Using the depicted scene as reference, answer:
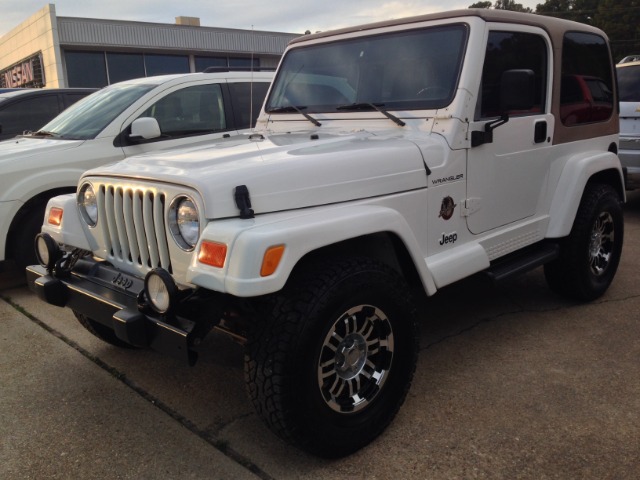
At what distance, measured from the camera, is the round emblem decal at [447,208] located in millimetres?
3062

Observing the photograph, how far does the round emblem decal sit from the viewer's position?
3.06 meters

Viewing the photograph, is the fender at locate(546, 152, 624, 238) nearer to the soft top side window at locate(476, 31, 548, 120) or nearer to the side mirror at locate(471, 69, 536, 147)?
the soft top side window at locate(476, 31, 548, 120)

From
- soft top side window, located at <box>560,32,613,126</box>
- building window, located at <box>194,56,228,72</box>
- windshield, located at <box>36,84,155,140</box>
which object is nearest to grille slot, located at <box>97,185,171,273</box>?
windshield, located at <box>36,84,155,140</box>


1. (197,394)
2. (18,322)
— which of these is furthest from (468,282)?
(18,322)

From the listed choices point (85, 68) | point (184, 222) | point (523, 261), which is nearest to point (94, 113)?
point (184, 222)

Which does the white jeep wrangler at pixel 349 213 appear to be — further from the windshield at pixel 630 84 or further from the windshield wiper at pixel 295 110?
the windshield at pixel 630 84

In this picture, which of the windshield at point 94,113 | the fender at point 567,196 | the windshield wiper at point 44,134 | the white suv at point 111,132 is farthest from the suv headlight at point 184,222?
the windshield wiper at point 44,134

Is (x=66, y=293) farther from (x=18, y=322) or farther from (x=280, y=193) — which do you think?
(x=18, y=322)

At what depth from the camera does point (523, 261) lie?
3.70 m

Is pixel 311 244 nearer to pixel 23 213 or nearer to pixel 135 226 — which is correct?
pixel 135 226

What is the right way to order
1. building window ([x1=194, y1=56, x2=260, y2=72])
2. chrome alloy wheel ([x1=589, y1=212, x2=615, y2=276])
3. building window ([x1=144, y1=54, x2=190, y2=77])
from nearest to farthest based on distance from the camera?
chrome alloy wheel ([x1=589, y1=212, x2=615, y2=276]), building window ([x1=144, y1=54, x2=190, y2=77]), building window ([x1=194, y1=56, x2=260, y2=72])

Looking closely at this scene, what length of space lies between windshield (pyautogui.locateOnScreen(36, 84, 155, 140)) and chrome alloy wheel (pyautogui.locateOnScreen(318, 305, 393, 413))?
3661 mm

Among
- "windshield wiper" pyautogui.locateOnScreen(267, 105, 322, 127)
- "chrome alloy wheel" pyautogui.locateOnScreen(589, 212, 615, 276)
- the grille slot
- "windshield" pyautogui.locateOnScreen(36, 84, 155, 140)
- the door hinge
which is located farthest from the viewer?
"windshield" pyautogui.locateOnScreen(36, 84, 155, 140)

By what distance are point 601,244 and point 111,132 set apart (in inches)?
169
